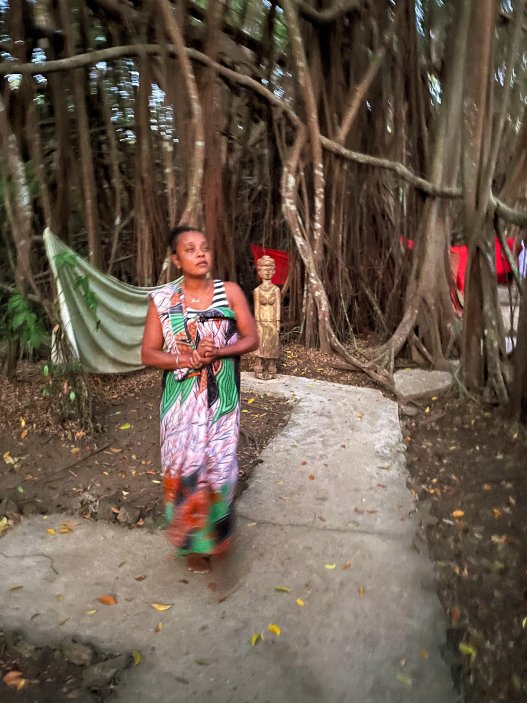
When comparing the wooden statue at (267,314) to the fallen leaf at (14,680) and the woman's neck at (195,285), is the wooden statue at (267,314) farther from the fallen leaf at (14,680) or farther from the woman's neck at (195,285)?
the fallen leaf at (14,680)

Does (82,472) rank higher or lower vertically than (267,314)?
lower

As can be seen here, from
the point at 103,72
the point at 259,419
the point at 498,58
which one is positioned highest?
the point at 498,58

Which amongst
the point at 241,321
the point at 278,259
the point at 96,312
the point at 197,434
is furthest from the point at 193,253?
the point at 278,259

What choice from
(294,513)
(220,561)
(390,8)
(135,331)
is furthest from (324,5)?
(220,561)

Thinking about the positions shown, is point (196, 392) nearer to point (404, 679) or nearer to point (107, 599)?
point (107, 599)

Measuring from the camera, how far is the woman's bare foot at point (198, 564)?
2.17 meters

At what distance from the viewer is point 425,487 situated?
3.02 m

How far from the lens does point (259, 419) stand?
13.1 ft

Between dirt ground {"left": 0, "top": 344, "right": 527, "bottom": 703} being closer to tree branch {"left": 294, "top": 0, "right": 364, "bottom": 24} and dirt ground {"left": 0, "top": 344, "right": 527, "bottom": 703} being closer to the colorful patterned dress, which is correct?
the colorful patterned dress

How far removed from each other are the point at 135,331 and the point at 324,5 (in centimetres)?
376

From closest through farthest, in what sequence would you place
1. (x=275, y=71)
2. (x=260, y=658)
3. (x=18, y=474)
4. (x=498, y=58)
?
(x=260, y=658), (x=18, y=474), (x=275, y=71), (x=498, y=58)

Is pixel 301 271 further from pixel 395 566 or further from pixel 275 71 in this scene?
pixel 395 566

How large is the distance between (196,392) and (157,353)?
203mm

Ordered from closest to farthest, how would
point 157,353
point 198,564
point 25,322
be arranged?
point 157,353 < point 198,564 < point 25,322
